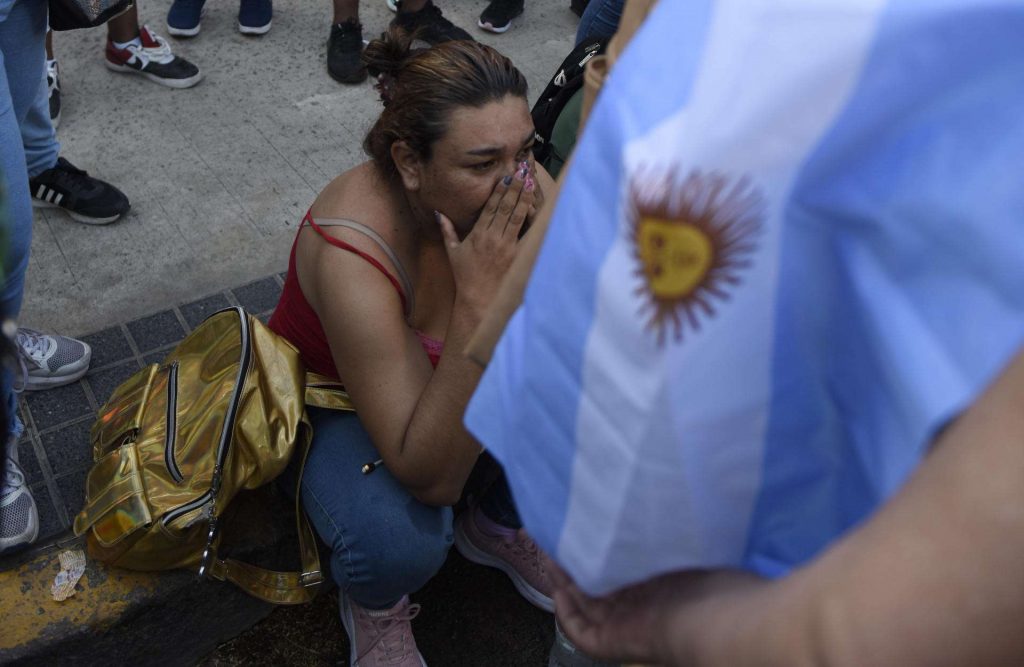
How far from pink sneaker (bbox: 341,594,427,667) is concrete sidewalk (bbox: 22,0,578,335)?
121 centimetres

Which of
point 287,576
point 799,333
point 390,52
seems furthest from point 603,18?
point 799,333

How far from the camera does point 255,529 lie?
2104 mm

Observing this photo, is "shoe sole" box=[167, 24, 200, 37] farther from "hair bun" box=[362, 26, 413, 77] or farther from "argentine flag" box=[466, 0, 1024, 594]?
"argentine flag" box=[466, 0, 1024, 594]

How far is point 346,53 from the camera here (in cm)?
382

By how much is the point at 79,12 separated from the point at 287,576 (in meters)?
1.40

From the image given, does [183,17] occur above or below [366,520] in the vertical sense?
below

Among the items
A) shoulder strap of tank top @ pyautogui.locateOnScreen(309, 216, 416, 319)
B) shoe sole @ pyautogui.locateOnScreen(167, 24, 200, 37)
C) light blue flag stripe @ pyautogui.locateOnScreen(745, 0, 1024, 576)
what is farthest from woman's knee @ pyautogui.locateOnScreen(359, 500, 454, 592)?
shoe sole @ pyautogui.locateOnScreen(167, 24, 200, 37)

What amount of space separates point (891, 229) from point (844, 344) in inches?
3.7

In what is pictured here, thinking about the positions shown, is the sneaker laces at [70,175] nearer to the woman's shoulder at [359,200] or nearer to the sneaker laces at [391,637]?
the woman's shoulder at [359,200]

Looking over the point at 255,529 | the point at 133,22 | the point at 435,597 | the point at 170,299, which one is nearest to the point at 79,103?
the point at 133,22

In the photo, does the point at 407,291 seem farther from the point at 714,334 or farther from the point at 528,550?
the point at 714,334

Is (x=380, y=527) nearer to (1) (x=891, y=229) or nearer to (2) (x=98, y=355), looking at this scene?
(2) (x=98, y=355)

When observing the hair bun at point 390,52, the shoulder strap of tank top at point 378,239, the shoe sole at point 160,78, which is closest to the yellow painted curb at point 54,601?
the shoulder strap of tank top at point 378,239

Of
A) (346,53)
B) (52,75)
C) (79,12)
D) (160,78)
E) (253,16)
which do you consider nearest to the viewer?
(79,12)
